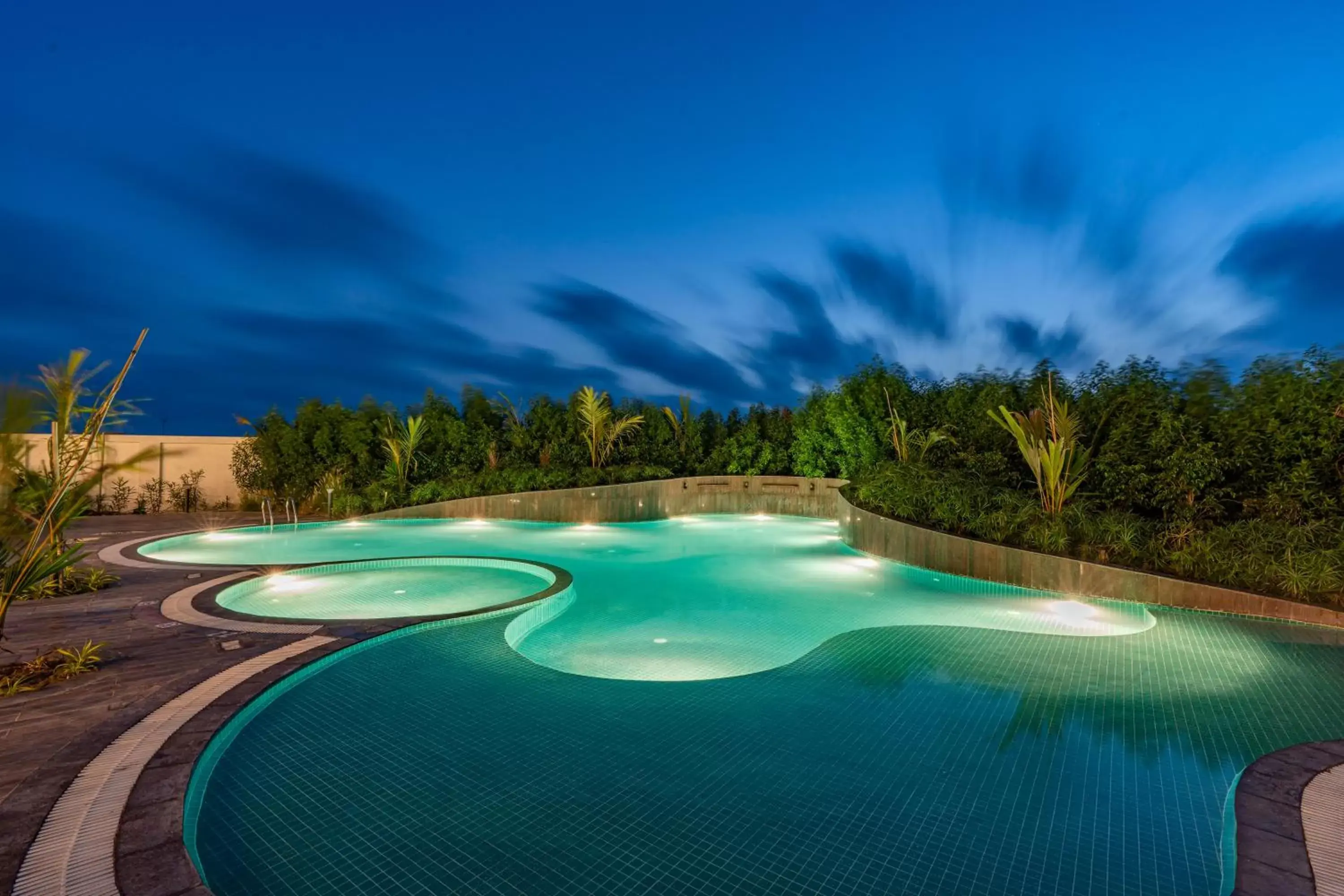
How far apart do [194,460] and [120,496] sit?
140 cm

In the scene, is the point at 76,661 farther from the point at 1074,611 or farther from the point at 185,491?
the point at 185,491

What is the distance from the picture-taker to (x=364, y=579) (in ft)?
23.2

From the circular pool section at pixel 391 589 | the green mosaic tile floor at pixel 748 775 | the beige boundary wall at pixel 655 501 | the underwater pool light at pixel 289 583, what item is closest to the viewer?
the green mosaic tile floor at pixel 748 775

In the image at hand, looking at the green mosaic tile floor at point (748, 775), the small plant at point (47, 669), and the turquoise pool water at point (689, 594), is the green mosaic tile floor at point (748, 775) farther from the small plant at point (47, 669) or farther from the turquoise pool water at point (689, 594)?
the small plant at point (47, 669)

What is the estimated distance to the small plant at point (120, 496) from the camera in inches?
473

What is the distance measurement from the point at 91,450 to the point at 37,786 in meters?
1.99

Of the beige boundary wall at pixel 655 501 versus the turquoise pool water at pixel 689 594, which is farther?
the beige boundary wall at pixel 655 501

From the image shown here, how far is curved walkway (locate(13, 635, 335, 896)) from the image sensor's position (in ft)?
6.09

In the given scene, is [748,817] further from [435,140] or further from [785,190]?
[435,140]

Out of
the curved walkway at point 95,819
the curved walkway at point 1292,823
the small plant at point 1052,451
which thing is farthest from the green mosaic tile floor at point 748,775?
the small plant at point 1052,451

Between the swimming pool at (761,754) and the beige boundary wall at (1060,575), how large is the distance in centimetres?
21

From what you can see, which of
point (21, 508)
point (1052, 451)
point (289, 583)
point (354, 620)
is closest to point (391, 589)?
point (289, 583)

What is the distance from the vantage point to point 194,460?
13078 millimetres

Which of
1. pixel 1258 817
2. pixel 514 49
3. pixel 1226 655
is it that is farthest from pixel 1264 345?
pixel 514 49
